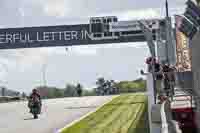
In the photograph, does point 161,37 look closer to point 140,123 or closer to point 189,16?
point 140,123

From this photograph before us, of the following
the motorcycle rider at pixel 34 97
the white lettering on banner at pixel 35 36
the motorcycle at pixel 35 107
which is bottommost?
the motorcycle at pixel 35 107

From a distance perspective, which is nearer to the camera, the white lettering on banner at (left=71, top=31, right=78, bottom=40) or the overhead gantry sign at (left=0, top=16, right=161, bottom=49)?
the overhead gantry sign at (left=0, top=16, right=161, bottom=49)

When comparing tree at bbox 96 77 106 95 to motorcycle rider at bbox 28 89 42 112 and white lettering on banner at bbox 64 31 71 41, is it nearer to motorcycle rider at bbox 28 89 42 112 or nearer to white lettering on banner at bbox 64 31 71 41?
white lettering on banner at bbox 64 31 71 41

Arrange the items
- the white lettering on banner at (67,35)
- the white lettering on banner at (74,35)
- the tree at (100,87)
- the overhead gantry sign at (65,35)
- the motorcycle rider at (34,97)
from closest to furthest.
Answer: the motorcycle rider at (34,97) < the overhead gantry sign at (65,35) < the white lettering on banner at (67,35) < the white lettering on banner at (74,35) < the tree at (100,87)

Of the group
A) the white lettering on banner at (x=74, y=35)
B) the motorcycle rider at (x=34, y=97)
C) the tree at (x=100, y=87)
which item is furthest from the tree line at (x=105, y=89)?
the motorcycle rider at (x=34, y=97)

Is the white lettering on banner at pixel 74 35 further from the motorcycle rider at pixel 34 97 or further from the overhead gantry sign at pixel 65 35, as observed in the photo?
the motorcycle rider at pixel 34 97

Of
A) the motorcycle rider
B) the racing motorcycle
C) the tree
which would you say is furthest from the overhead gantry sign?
the tree

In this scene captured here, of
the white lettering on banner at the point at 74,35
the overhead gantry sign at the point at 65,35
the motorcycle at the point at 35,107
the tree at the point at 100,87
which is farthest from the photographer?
the tree at the point at 100,87

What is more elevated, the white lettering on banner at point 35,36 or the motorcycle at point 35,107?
the white lettering on banner at point 35,36

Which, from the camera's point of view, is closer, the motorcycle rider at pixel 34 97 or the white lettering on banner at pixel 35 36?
the motorcycle rider at pixel 34 97

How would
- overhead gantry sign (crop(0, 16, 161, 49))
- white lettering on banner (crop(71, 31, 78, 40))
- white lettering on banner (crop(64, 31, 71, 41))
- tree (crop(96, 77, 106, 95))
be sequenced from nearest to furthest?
overhead gantry sign (crop(0, 16, 161, 49)) < white lettering on banner (crop(64, 31, 71, 41)) < white lettering on banner (crop(71, 31, 78, 40)) < tree (crop(96, 77, 106, 95))

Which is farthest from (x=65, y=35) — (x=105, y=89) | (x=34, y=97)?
(x=105, y=89)

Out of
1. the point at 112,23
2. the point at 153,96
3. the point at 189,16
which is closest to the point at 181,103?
the point at 153,96

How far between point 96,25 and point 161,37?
8.92 meters
